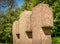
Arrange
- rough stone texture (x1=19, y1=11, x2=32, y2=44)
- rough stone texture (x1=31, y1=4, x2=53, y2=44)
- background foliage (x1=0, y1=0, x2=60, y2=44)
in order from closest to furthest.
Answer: rough stone texture (x1=31, y1=4, x2=53, y2=44) < rough stone texture (x1=19, y1=11, x2=32, y2=44) < background foliage (x1=0, y1=0, x2=60, y2=44)

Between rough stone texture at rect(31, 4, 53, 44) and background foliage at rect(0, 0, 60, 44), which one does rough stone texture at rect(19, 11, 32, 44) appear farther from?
background foliage at rect(0, 0, 60, 44)

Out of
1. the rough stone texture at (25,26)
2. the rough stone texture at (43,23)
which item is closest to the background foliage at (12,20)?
the rough stone texture at (25,26)

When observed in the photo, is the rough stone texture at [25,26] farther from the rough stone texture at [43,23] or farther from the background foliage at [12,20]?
the background foliage at [12,20]

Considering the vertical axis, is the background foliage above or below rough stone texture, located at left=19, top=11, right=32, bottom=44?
above

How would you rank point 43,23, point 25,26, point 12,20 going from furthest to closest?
point 12,20 → point 25,26 → point 43,23

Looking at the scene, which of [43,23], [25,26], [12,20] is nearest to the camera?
[43,23]

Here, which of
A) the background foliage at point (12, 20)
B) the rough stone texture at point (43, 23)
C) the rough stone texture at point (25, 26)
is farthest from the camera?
the background foliage at point (12, 20)

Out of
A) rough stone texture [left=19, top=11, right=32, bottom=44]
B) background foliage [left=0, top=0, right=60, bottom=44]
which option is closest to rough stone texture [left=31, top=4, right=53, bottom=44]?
rough stone texture [left=19, top=11, right=32, bottom=44]

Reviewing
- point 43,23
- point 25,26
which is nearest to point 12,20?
point 25,26

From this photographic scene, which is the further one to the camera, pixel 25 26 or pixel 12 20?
pixel 12 20

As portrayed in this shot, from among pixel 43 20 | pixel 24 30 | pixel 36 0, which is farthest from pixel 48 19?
pixel 36 0

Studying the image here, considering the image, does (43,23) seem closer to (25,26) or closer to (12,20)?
(25,26)

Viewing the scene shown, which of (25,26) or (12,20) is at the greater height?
(12,20)

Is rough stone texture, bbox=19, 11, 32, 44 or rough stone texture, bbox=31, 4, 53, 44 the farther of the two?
rough stone texture, bbox=19, 11, 32, 44
